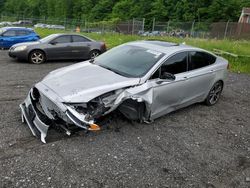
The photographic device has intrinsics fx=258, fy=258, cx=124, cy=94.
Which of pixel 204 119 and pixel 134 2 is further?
pixel 134 2

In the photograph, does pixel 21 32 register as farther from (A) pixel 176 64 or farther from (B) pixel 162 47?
(A) pixel 176 64

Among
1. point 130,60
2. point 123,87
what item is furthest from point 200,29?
point 123,87

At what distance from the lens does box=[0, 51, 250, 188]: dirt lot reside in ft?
11.0

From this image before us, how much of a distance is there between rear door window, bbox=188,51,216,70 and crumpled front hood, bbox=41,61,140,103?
64.7 inches

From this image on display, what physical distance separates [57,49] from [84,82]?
7.46m

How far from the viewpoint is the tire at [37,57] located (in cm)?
1073

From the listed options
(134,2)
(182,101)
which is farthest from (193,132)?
(134,2)

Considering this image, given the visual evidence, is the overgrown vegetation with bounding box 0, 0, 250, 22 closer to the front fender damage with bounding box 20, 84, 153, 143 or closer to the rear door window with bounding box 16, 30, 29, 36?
the rear door window with bounding box 16, 30, 29, 36

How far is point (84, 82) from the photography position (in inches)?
172

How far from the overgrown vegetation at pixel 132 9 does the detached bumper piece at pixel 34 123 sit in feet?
194

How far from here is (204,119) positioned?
557 centimetres

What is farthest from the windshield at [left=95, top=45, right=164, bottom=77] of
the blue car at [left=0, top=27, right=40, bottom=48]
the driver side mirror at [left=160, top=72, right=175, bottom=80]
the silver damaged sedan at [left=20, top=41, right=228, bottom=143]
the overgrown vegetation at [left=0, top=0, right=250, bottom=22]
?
the overgrown vegetation at [left=0, top=0, right=250, bottom=22]

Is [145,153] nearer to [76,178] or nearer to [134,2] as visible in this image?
[76,178]

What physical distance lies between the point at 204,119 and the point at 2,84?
540cm
